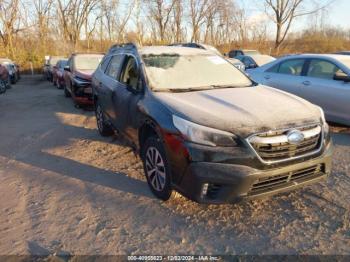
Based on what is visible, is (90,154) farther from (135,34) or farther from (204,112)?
(135,34)

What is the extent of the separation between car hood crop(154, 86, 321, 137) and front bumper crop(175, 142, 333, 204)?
366 millimetres

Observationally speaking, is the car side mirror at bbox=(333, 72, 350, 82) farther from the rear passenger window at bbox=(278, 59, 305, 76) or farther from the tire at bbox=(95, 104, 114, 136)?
the tire at bbox=(95, 104, 114, 136)

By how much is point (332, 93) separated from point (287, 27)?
3197 cm

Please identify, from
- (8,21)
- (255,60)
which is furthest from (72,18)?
(255,60)

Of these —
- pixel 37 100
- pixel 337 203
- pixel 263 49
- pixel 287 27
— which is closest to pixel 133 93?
pixel 337 203

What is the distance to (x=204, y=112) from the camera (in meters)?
3.22

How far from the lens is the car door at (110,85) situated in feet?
16.6

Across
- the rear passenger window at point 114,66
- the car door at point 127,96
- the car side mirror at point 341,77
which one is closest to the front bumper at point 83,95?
the rear passenger window at point 114,66

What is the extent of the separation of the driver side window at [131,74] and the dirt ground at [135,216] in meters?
1.21

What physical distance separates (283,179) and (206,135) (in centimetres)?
88

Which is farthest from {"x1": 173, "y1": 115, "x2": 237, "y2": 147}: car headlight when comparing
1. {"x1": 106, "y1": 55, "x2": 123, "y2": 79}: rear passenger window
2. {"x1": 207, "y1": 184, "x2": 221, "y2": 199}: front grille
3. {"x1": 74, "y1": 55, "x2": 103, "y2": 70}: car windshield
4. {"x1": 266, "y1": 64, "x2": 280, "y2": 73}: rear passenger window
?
{"x1": 74, "y1": 55, "x2": 103, "y2": 70}: car windshield

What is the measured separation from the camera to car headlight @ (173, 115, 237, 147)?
3.01 m

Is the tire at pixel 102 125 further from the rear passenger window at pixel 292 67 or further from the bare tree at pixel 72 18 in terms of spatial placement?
the bare tree at pixel 72 18

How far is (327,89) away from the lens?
20.4ft
